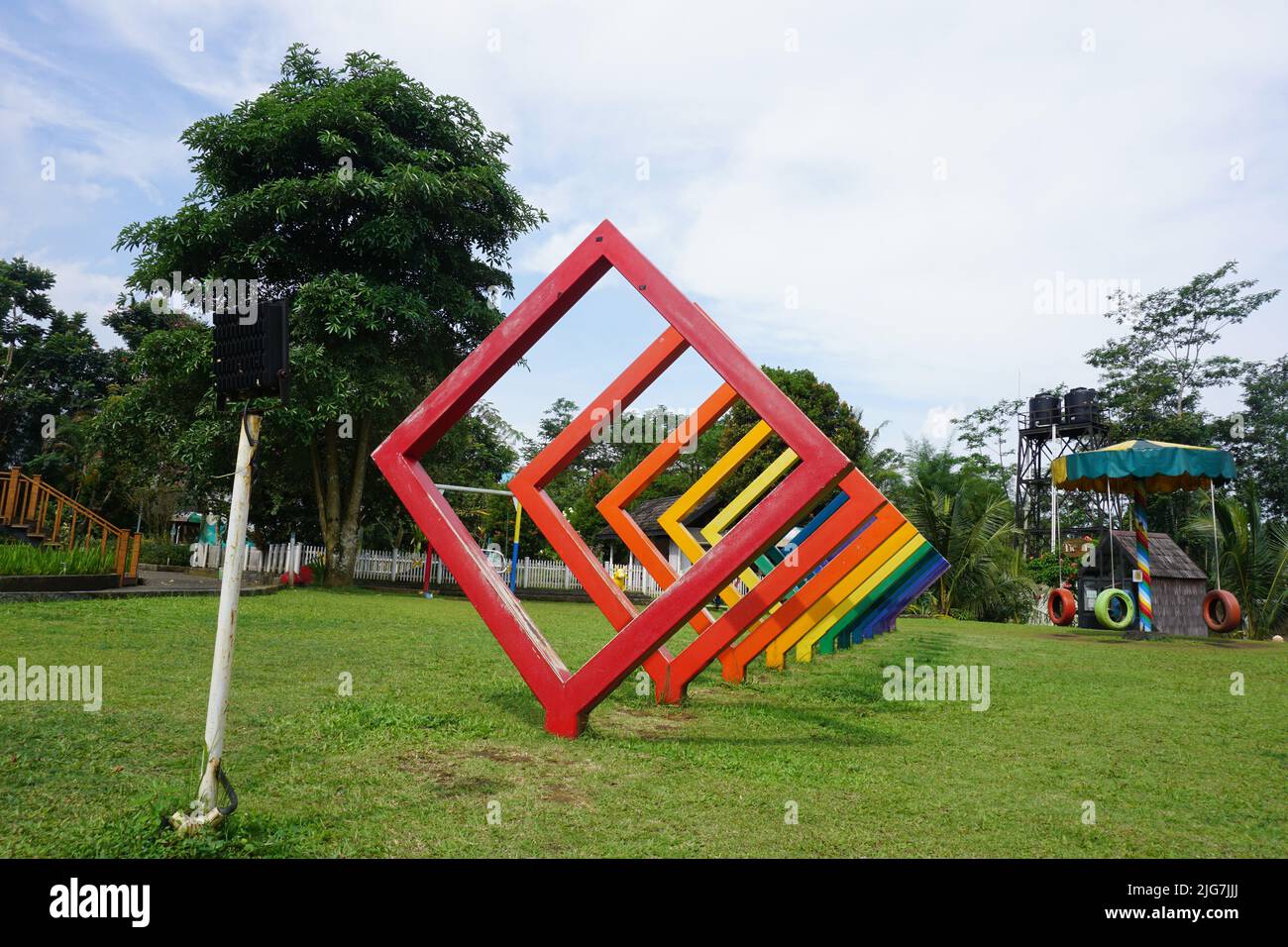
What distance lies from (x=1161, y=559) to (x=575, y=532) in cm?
1858

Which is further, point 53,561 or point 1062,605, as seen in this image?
point 1062,605

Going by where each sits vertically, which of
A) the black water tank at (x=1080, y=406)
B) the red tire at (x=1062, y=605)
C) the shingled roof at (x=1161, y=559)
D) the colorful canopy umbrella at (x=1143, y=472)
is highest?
the black water tank at (x=1080, y=406)

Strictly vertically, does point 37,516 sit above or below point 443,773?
above

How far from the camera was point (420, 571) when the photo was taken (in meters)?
29.2

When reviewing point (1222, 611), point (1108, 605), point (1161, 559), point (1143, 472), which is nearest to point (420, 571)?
point (1108, 605)

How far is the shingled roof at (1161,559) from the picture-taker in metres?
18.7

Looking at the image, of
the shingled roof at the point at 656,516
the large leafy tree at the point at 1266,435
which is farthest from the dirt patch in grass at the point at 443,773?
the large leafy tree at the point at 1266,435

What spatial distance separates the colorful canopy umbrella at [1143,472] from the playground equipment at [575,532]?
11493mm

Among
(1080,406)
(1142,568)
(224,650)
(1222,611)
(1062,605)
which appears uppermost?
(1080,406)

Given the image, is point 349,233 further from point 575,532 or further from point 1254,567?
point 1254,567

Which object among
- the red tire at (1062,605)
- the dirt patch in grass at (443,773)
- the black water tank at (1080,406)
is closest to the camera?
the dirt patch in grass at (443,773)

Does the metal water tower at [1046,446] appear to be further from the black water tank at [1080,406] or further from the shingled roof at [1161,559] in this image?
the shingled roof at [1161,559]

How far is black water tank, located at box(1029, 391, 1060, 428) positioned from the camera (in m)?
39.1

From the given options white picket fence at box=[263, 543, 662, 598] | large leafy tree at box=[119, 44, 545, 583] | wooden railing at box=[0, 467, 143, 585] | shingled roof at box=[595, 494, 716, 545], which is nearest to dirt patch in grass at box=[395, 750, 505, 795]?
wooden railing at box=[0, 467, 143, 585]
